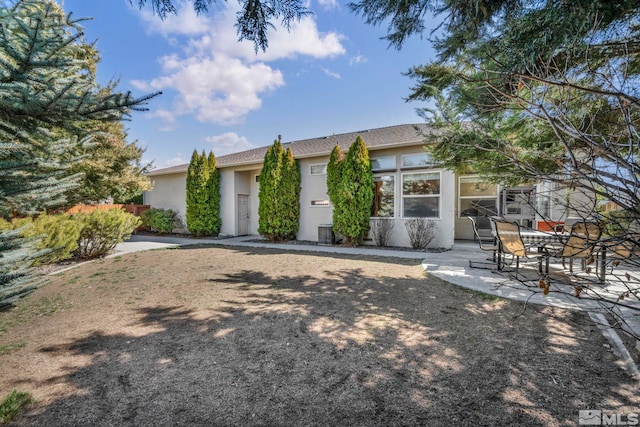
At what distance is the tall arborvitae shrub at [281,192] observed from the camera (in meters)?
13.0

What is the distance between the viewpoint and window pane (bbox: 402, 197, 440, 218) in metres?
10.5

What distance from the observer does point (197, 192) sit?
49.3 ft

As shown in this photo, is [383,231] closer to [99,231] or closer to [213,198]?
[213,198]

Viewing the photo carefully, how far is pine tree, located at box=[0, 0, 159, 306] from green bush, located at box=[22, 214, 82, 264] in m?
4.52

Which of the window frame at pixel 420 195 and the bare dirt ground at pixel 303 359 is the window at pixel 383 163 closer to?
the window frame at pixel 420 195

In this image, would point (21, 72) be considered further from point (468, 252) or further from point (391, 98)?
point (468, 252)

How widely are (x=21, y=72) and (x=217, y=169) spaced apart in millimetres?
13607

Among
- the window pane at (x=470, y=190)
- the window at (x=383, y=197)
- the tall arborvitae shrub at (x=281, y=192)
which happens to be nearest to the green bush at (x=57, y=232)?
the tall arborvitae shrub at (x=281, y=192)

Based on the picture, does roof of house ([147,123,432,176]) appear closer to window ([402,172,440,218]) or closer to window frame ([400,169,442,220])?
window frame ([400,169,442,220])

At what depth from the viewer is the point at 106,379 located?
8.71 feet

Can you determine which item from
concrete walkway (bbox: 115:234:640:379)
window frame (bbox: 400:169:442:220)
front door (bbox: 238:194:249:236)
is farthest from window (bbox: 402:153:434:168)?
front door (bbox: 238:194:249:236)

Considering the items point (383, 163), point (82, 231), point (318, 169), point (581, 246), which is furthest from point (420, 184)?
point (82, 231)

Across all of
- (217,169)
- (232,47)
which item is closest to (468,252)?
(232,47)

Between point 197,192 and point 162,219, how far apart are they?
131 inches
